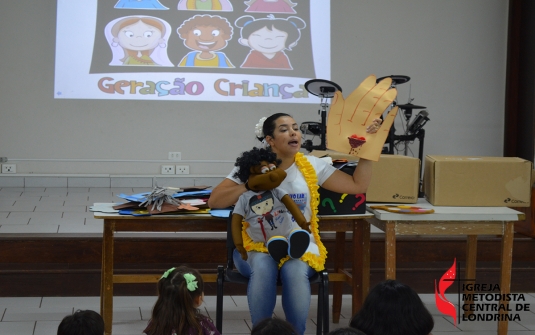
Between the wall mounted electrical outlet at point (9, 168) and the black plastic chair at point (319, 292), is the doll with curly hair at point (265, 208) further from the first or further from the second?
the wall mounted electrical outlet at point (9, 168)

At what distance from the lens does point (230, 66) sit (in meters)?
6.18

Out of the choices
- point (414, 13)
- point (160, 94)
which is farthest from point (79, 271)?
point (414, 13)

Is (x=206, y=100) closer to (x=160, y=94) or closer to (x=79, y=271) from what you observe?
(x=160, y=94)

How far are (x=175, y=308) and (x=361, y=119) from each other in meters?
1.10

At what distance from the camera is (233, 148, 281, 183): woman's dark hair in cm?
240

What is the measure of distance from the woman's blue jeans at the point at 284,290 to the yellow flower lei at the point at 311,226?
45mm

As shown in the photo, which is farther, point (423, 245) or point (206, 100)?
point (206, 100)

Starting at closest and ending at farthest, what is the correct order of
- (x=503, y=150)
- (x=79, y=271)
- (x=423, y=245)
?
(x=79, y=271) < (x=423, y=245) < (x=503, y=150)

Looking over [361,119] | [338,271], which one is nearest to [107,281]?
[338,271]

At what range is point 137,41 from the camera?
605 centimetres

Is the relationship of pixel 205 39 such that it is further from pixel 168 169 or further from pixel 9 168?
pixel 9 168

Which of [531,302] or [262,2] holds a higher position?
[262,2]

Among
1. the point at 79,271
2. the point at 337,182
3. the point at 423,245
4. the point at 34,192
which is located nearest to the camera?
the point at 337,182

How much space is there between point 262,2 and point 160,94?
53.7 inches
